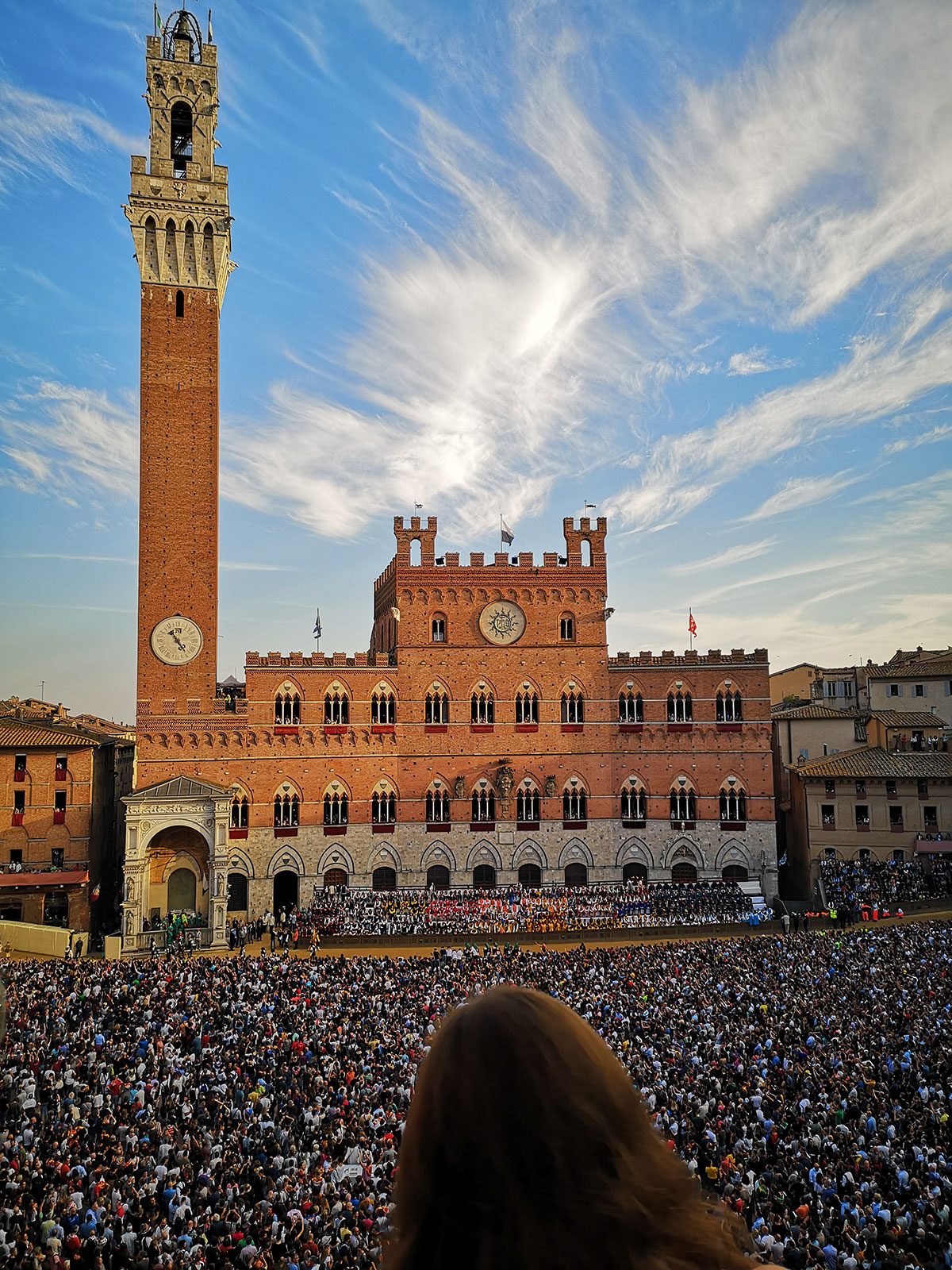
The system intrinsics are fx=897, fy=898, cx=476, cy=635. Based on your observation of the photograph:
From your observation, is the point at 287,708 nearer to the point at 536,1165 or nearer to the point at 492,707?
the point at 492,707

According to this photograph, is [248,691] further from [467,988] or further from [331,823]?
[467,988]

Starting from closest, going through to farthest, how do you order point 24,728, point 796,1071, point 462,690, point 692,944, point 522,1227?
point 522,1227 < point 796,1071 < point 692,944 < point 24,728 < point 462,690

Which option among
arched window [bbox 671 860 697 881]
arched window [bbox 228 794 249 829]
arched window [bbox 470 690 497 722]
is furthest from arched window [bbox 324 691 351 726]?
arched window [bbox 671 860 697 881]

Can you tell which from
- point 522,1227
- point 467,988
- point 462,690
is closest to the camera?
point 522,1227

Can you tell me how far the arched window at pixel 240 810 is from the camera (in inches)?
1821

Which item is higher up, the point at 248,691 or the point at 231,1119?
the point at 248,691

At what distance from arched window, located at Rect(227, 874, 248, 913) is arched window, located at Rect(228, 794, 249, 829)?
2.62 metres

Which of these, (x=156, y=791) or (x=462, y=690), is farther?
(x=462, y=690)

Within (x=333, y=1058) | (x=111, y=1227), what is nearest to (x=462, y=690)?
(x=333, y=1058)

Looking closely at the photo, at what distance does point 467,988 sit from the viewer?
28172mm

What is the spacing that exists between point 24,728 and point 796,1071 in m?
39.9

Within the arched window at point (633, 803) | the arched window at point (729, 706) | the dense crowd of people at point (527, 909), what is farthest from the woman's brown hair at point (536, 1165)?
the arched window at point (729, 706)

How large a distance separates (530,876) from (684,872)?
8.45 metres

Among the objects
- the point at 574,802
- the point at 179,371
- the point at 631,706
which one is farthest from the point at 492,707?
the point at 179,371
